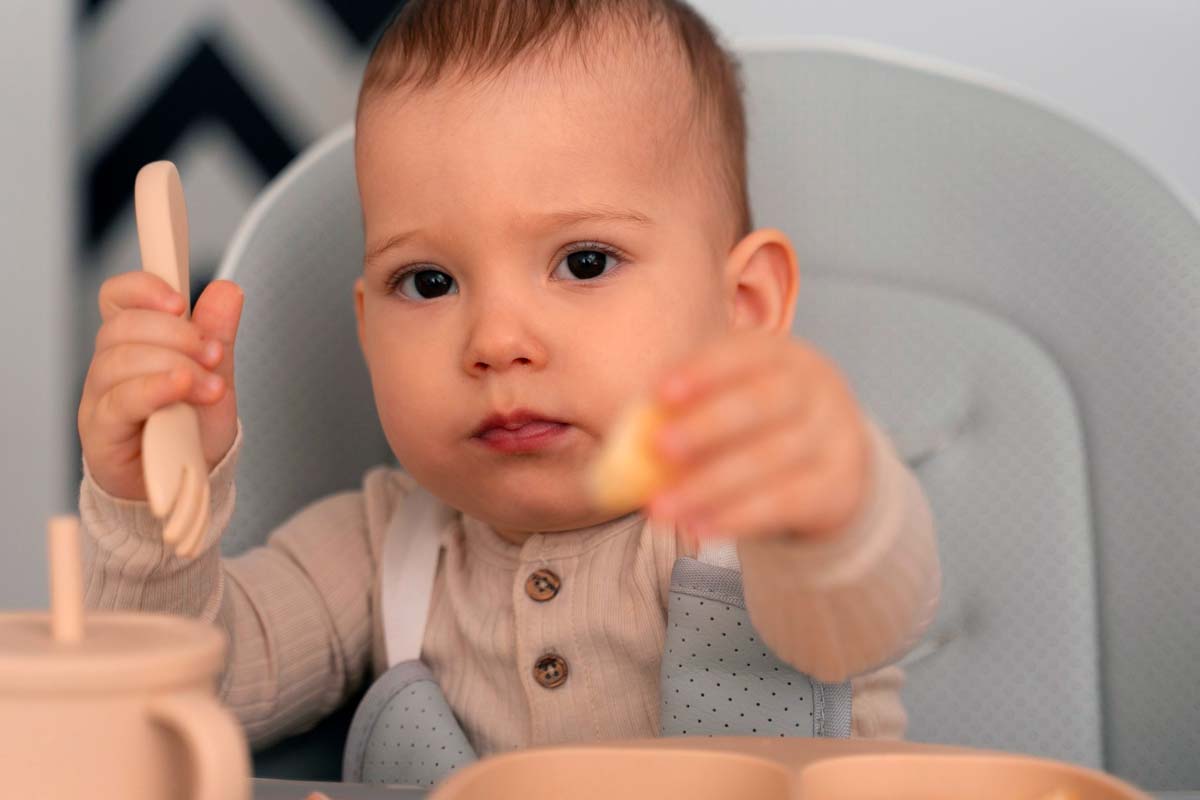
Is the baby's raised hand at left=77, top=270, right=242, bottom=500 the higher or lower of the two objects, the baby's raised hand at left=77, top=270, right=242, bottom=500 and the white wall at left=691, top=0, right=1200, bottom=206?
the lower

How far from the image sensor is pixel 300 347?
96cm

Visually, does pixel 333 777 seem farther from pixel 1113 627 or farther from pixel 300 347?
pixel 1113 627

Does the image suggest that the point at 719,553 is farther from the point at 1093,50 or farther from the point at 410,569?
the point at 1093,50

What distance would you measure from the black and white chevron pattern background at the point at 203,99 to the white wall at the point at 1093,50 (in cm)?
49

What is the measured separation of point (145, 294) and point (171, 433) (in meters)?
0.09

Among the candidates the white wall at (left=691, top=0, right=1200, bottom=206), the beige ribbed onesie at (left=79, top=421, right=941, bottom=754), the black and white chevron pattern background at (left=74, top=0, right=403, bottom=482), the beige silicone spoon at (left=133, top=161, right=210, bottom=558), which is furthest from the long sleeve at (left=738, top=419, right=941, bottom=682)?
the black and white chevron pattern background at (left=74, top=0, right=403, bottom=482)

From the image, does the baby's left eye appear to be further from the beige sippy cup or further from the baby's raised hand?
the beige sippy cup

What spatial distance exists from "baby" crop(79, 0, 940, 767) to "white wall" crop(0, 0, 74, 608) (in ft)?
2.59

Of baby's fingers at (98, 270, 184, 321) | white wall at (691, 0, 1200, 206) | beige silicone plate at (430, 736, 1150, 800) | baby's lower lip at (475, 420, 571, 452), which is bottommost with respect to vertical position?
beige silicone plate at (430, 736, 1150, 800)

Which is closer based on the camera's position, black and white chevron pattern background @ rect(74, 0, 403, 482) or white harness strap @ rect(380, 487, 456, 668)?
white harness strap @ rect(380, 487, 456, 668)

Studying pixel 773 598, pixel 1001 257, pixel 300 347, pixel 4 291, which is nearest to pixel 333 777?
pixel 300 347

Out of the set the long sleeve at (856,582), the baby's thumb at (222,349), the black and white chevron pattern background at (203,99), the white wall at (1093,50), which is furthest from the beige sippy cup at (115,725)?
the black and white chevron pattern background at (203,99)

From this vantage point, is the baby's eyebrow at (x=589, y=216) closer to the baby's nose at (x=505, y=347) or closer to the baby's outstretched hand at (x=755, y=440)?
the baby's nose at (x=505, y=347)

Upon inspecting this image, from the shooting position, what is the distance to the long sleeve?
51 centimetres
